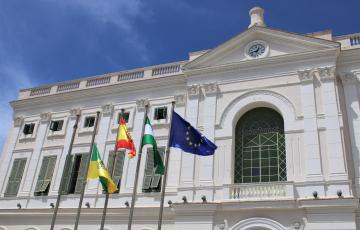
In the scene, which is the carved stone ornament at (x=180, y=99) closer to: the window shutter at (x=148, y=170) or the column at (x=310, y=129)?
the window shutter at (x=148, y=170)

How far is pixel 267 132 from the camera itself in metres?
19.4

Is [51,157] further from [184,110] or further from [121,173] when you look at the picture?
[184,110]

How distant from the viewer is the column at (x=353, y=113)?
16984mm

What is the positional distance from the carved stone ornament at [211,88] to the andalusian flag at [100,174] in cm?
706

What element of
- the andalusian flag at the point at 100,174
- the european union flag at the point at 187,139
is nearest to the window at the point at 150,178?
the andalusian flag at the point at 100,174

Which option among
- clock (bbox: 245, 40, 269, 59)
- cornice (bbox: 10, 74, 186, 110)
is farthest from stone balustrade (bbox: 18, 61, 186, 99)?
clock (bbox: 245, 40, 269, 59)

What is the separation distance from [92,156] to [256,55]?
9980 millimetres

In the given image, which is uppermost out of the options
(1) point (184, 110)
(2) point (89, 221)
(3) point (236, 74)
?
(3) point (236, 74)

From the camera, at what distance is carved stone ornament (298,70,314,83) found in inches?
747

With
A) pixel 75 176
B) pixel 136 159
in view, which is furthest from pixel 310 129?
pixel 75 176

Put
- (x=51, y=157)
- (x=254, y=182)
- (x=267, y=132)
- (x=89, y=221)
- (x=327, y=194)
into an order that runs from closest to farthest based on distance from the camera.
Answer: (x=327, y=194)
(x=254, y=182)
(x=267, y=132)
(x=89, y=221)
(x=51, y=157)

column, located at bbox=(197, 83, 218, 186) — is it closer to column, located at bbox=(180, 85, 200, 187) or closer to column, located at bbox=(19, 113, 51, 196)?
column, located at bbox=(180, 85, 200, 187)

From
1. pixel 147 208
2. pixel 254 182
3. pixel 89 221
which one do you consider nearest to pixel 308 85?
pixel 254 182

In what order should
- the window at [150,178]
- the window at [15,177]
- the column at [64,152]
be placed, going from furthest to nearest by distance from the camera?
1. the window at [15,177]
2. the column at [64,152]
3. the window at [150,178]
